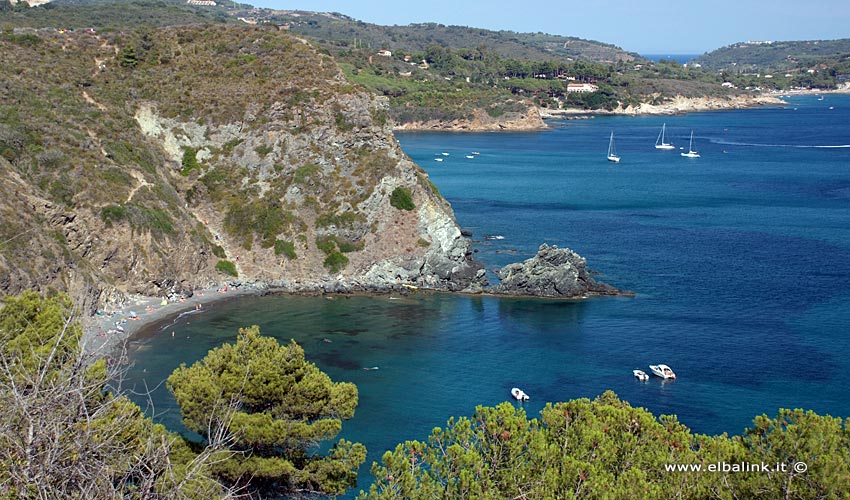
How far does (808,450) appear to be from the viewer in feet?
64.7

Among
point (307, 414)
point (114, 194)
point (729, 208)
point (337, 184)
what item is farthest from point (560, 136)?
point (307, 414)

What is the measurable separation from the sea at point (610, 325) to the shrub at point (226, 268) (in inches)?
193

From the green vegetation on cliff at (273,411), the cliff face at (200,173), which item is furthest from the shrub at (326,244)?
the green vegetation on cliff at (273,411)

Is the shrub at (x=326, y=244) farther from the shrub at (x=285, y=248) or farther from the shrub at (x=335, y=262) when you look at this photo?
the shrub at (x=285, y=248)

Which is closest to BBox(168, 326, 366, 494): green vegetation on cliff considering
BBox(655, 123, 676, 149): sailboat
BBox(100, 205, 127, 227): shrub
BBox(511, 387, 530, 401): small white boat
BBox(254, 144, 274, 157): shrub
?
BBox(511, 387, 530, 401): small white boat

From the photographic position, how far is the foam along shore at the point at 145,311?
5434cm

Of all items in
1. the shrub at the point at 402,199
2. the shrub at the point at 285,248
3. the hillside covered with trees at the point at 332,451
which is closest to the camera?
the hillside covered with trees at the point at 332,451

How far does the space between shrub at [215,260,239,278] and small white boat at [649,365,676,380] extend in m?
35.4

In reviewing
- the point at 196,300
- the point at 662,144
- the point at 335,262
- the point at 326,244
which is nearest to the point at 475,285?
the point at 335,262

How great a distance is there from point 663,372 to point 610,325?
10374mm

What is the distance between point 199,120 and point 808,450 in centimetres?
7208

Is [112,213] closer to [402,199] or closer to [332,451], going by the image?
[402,199]

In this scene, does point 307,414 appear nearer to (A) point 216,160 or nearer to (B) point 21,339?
(B) point 21,339

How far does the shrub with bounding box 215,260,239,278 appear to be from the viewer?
6938cm
